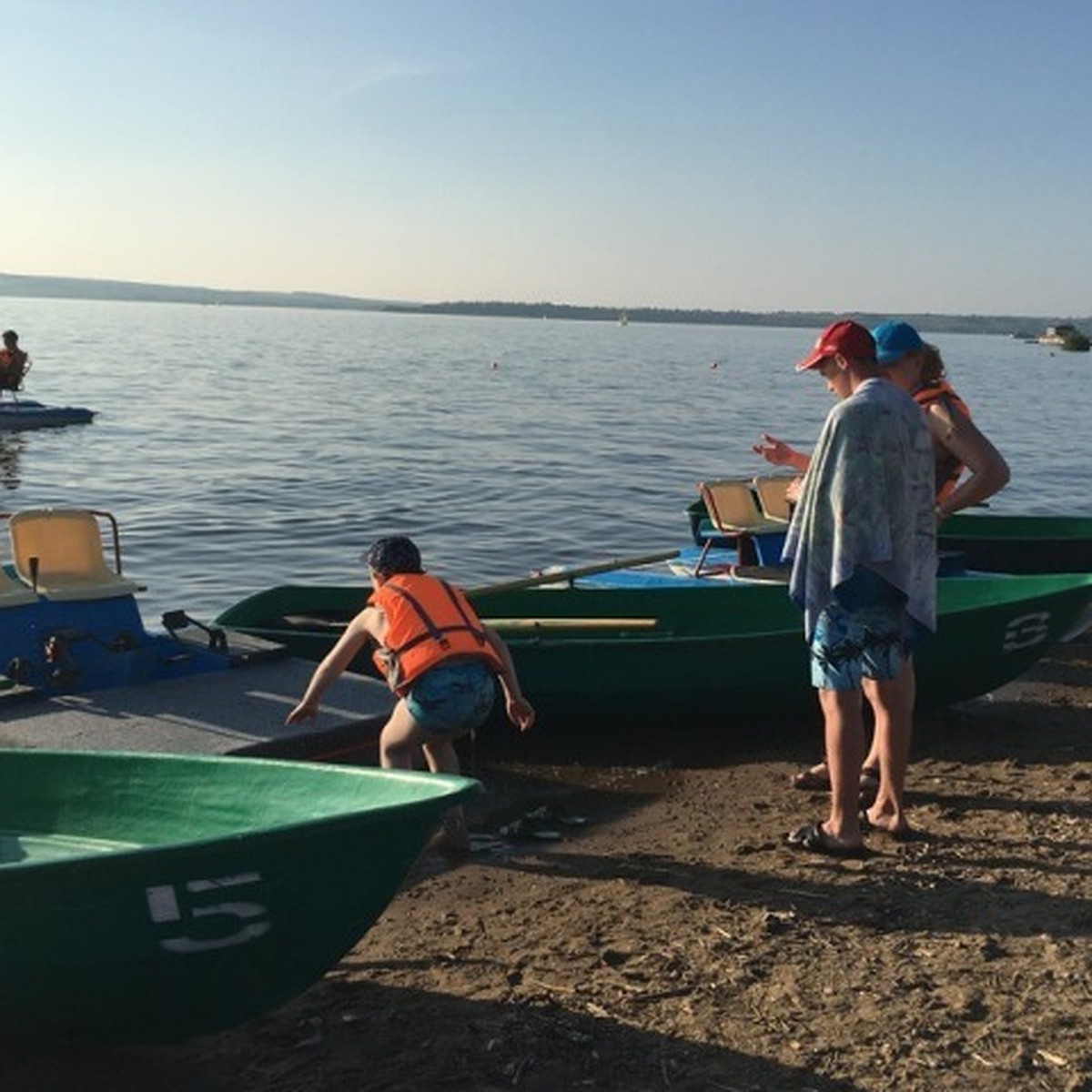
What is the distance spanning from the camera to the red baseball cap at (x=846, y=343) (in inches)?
231

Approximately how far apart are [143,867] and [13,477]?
82.7 feet

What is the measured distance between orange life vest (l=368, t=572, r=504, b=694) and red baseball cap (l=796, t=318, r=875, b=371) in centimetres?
182

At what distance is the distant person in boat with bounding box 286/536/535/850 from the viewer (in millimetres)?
6215

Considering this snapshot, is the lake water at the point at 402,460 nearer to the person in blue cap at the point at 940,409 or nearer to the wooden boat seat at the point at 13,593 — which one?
the wooden boat seat at the point at 13,593

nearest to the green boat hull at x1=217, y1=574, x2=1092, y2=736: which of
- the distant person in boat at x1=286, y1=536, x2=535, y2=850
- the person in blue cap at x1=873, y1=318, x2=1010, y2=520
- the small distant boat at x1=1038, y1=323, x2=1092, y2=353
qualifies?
the person in blue cap at x1=873, y1=318, x2=1010, y2=520

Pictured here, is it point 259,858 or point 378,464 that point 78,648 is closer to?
point 259,858

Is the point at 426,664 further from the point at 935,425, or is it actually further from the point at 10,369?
the point at 10,369

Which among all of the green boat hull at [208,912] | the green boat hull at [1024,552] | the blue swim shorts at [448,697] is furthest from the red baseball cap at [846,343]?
the green boat hull at [1024,552]

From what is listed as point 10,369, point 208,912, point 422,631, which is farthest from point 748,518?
point 10,369

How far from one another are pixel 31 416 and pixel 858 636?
2924 cm

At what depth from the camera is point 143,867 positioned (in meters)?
4.21

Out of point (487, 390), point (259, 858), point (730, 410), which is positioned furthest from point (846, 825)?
point (487, 390)

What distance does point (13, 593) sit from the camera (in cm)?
858

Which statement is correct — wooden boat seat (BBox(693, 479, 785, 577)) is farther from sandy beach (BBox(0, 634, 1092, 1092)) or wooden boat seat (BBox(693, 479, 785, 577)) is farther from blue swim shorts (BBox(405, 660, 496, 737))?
blue swim shorts (BBox(405, 660, 496, 737))
